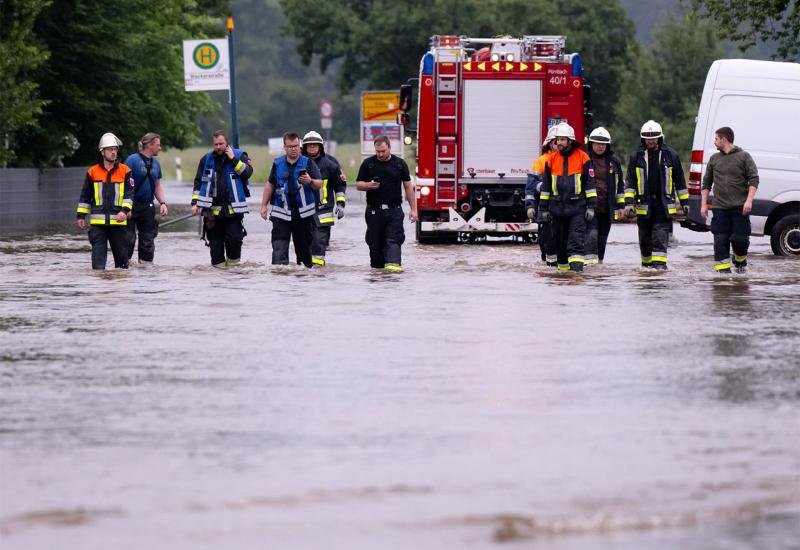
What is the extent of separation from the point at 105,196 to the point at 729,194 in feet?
21.5

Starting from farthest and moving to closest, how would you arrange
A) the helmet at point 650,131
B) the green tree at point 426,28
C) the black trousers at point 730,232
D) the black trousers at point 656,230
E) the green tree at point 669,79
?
the green tree at point 426,28 → the green tree at point 669,79 → the black trousers at point 656,230 → the helmet at point 650,131 → the black trousers at point 730,232

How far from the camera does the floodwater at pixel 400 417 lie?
716 cm

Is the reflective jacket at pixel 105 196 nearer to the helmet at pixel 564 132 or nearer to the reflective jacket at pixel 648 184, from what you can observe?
the helmet at pixel 564 132

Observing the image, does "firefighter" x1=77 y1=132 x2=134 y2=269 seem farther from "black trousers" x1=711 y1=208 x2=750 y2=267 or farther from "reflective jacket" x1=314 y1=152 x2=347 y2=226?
"black trousers" x1=711 y1=208 x2=750 y2=267

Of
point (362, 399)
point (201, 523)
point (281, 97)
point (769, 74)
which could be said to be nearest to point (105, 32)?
point (769, 74)

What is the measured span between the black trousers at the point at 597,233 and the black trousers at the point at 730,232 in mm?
1319

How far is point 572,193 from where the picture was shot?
66.0 feet

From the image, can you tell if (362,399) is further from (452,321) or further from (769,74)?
(769,74)

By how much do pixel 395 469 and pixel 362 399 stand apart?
2.19 metres

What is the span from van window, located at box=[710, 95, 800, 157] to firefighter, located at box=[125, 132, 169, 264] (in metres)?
7.43

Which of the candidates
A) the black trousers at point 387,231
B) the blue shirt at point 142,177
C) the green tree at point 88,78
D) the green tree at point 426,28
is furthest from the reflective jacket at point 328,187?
the green tree at point 426,28

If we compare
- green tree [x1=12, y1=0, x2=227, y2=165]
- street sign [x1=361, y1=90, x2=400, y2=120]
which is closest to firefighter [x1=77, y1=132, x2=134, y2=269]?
green tree [x1=12, y1=0, x2=227, y2=165]

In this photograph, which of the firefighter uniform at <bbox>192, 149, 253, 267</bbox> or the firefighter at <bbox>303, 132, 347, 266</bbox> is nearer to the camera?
the firefighter uniform at <bbox>192, 149, 253, 267</bbox>

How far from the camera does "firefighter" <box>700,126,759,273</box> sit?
19.9 m
